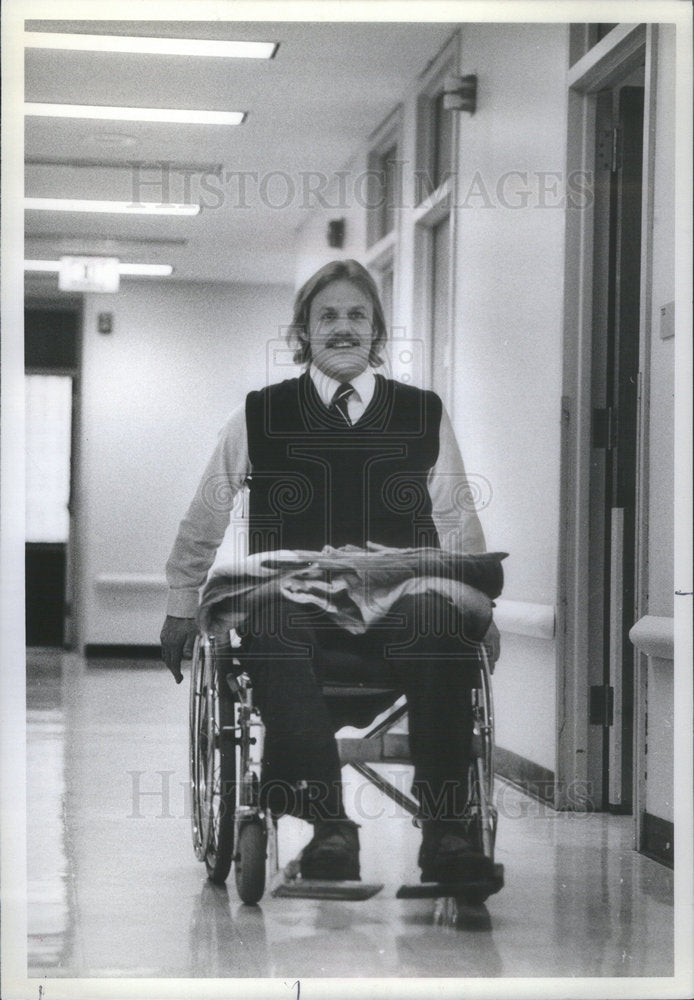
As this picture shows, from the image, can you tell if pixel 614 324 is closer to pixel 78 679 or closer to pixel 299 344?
pixel 299 344

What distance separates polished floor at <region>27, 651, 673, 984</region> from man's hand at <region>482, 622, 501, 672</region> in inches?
9.5

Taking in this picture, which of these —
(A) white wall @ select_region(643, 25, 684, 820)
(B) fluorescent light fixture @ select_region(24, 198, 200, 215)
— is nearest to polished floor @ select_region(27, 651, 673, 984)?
(A) white wall @ select_region(643, 25, 684, 820)

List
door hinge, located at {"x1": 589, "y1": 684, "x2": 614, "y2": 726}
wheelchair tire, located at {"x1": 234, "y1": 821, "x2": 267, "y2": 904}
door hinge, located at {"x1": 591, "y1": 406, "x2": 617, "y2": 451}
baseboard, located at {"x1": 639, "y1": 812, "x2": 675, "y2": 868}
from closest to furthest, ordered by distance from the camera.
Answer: wheelchair tire, located at {"x1": 234, "y1": 821, "x2": 267, "y2": 904} < baseboard, located at {"x1": 639, "y1": 812, "x2": 675, "y2": 868} < door hinge, located at {"x1": 591, "y1": 406, "x2": 617, "y2": 451} < door hinge, located at {"x1": 589, "y1": 684, "x2": 614, "y2": 726}

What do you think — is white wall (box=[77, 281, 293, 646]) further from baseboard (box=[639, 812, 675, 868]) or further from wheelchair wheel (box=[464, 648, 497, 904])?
baseboard (box=[639, 812, 675, 868])

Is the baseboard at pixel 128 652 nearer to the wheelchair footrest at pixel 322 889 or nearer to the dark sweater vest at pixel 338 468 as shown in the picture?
the dark sweater vest at pixel 338 468

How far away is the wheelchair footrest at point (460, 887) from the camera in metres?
2.71

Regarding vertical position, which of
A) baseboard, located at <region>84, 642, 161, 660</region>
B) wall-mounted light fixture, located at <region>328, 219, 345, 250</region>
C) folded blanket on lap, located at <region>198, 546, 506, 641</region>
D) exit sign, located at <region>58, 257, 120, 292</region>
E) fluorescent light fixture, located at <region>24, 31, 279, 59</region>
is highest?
fluorescent light fixture, located at <region>24, 31, 279, 59</region>

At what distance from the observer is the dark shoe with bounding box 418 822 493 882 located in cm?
271

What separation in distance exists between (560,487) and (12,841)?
1.23 m

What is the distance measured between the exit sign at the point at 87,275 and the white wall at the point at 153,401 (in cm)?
2

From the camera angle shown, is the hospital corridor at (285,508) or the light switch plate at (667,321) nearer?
the hospital corridor at (285,508)

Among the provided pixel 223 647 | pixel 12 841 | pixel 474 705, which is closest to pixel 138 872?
pixel 12 841

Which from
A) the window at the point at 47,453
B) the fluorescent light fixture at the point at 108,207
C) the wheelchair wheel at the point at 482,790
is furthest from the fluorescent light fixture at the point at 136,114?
the wheelchair wheel at the point at 482,790

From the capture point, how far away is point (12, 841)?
2709 mm
